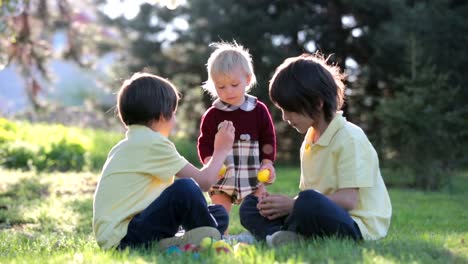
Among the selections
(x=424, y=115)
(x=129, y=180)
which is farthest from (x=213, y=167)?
(x=424, y=115)

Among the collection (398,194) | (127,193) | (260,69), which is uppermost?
(260,69)

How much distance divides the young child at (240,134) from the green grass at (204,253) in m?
0.49

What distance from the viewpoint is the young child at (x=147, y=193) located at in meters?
3.47

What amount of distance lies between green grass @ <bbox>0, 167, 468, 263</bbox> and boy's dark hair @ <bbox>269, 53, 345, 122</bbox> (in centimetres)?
74

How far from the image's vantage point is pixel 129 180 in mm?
3512

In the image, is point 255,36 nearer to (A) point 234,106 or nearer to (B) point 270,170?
(A) point 234,106

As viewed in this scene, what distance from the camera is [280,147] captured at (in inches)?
501

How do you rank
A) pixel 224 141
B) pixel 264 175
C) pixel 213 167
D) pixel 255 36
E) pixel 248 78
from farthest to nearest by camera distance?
pixel 255 36
pixel 248 78
pixel 264 175
pixel 224 141
pixel 213 167

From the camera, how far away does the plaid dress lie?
462 cm

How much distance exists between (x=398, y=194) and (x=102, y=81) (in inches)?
320

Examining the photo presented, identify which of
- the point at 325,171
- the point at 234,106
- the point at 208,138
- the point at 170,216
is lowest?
the point at 170,216

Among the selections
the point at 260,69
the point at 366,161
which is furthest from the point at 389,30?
the point at 366,161

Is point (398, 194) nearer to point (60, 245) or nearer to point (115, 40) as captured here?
point (60, 245)

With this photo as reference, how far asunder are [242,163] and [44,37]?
1060 centimetres
